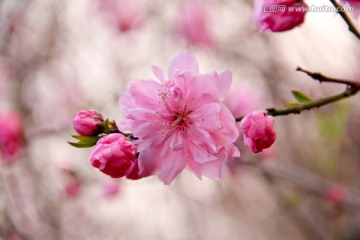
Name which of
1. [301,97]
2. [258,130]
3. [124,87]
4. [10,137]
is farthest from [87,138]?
[124,87]

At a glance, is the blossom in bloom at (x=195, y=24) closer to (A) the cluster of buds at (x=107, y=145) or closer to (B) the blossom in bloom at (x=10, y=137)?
(B) the blossom in bloom at (x=10, y=137)

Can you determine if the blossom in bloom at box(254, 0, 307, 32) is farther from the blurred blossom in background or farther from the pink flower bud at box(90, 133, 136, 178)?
the blurred blossom in background

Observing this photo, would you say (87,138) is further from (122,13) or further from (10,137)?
(122,13)

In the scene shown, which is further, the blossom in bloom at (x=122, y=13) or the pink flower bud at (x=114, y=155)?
the blossom in bloom at (x=122, y=13)

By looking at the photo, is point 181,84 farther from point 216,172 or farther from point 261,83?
point 261,83

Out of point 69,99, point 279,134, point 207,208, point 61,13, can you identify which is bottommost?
point 207,208

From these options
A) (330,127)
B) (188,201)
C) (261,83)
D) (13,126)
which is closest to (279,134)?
(261,83)

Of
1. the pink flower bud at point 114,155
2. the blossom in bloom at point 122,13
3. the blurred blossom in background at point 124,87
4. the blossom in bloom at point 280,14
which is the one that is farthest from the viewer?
the blossom in bloom at point 122,13

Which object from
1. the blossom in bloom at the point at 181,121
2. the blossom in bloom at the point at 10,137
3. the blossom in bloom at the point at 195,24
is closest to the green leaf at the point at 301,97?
the blossom in bloom at the point at 181,121
